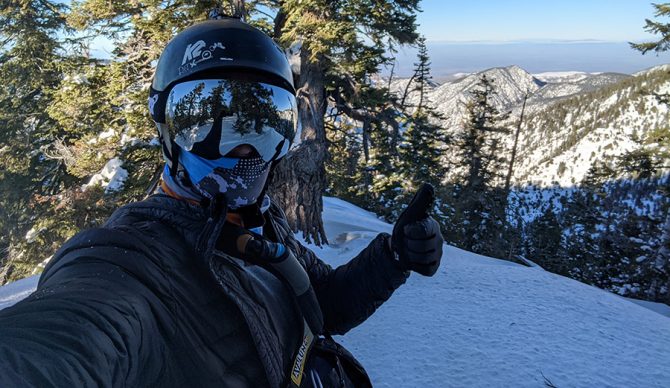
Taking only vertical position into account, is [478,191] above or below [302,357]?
below

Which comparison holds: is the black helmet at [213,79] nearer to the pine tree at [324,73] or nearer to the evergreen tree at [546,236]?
the pine tree at [324,73]

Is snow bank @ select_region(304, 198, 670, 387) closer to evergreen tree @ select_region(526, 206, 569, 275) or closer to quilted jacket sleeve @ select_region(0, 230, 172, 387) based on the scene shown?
quilted jacket sleeve @ select_region(0, 230, 172, 387)

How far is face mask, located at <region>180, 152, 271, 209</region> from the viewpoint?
5.06 feet

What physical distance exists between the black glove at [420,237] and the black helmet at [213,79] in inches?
29.0

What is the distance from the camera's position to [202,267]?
3.99 ft

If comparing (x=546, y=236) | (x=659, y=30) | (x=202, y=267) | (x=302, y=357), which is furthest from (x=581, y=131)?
(x=202, y=267)

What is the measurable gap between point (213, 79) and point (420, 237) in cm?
117

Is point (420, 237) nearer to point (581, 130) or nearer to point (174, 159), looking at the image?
point (174, 159)

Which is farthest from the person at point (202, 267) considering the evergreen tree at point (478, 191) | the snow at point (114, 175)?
the evergreen tree at point (478, 191)

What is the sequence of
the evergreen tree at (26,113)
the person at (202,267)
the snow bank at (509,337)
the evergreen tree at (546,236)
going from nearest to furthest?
the person at (202,267) < the snow bank at (509,337) < the evergreen tree at (26,113) < the evergreen tree at (546,236)

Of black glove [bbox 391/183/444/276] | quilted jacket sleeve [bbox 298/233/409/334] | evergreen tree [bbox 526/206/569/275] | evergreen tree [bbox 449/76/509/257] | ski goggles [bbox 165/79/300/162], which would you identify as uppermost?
ski goggles [bbox 165/79/300/162]

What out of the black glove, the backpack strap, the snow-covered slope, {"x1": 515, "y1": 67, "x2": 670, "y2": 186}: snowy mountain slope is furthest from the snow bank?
{"x1": 515, "y1": 67, "x2": 670, "y2": 186}: snowy mountain slope

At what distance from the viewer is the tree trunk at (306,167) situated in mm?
Result: 9383

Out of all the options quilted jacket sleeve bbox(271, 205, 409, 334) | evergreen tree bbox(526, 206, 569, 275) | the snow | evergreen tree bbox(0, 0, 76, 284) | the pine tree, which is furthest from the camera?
evergreen tree bbox(526, 206, 569, 275)
